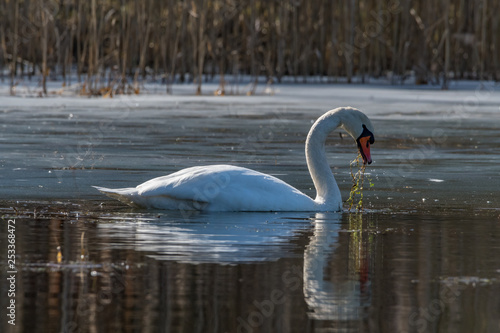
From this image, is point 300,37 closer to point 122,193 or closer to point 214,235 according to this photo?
point 122,193

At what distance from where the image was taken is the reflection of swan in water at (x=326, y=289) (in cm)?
358

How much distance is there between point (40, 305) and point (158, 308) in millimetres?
410

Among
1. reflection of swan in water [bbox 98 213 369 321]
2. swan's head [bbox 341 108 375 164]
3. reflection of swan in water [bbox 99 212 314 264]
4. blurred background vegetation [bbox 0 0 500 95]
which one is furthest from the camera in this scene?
blurred background vegetation [bbox 0 0 500 95]

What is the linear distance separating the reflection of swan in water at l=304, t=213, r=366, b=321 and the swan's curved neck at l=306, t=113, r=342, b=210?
113 centimetres

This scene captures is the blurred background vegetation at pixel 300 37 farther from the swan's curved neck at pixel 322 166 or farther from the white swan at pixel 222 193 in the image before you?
the white swan at pixel 222 193

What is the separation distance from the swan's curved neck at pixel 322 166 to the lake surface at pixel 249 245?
13 cm

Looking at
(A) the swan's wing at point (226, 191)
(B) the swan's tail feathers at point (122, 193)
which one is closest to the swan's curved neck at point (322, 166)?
(A) the swan's wing at point (226, 191)

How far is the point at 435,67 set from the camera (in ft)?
59.9

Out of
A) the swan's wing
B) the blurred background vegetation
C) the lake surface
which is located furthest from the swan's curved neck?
the blurred background vegetation

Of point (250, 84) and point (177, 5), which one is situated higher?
point (177, 5)

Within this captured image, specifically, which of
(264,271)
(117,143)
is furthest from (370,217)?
(117,143)

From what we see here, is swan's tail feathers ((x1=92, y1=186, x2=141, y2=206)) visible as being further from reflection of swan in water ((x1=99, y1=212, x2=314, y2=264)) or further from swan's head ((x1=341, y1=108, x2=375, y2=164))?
swan's head ((x1=341, y1=108, x2=375, y2=164))

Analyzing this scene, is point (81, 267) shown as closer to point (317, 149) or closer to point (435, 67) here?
point (317, 149)

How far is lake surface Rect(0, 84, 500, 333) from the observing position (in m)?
3.51
